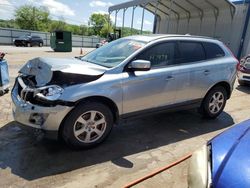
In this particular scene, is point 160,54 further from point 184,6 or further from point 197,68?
point 184,6

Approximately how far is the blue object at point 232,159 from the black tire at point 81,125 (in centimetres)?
179

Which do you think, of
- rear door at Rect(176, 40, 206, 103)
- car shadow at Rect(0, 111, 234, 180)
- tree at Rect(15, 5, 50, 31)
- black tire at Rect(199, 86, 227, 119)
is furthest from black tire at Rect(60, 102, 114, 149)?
tree at Rect(15, 5, 50, 31)

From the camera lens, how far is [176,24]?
27.2 m

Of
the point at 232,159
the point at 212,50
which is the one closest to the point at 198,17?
the point at 212,50

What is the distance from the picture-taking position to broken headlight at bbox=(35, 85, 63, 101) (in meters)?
3.31

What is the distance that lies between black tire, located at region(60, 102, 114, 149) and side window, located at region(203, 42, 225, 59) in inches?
101

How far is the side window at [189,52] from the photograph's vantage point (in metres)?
4.69

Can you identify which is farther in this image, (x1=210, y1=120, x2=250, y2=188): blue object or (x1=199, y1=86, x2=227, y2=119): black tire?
(x1=199, y1=86, x2=227, y2=119): black tire

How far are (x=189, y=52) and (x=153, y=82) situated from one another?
116 cm

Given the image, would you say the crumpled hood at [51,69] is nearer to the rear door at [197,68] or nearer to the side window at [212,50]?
the rear door at [197,68]

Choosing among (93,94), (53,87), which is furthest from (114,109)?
(53,87)

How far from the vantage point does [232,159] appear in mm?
1870

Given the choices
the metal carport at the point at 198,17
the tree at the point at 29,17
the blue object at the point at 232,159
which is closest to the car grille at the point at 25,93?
the blue object at the point at 232,159

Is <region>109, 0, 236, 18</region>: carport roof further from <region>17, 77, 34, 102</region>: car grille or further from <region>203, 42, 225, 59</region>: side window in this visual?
<region>17, 77, 34, 102</region>: car grille
